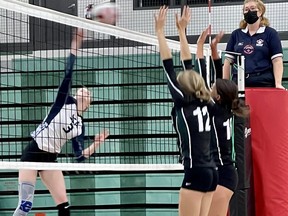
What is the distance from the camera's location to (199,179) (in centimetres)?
556

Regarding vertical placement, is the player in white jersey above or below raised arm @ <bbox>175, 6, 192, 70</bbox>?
below

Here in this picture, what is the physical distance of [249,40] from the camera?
7480mm

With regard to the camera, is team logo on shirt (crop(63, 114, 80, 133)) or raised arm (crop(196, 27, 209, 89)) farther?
team logo on shirt (crop(63, 114, 80, 133))

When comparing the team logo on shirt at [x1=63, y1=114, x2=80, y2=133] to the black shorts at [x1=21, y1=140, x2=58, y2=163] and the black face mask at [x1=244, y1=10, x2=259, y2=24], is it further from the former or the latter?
the black face mask at [x1=244, y1=10, x2=259, y2=24]

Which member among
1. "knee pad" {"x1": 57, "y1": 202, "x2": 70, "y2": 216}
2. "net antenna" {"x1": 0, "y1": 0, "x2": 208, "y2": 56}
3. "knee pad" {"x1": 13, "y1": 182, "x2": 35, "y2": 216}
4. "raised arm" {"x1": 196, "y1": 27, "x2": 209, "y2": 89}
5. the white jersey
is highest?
"net antenna" {"x1": 0, "y1": 0, "x2": 208, "y2": 56}

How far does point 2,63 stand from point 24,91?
0.54 metres

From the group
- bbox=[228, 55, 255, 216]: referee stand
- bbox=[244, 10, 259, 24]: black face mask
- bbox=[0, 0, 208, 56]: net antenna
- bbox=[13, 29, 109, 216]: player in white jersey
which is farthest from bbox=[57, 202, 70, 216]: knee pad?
bbox=[244, 10, 259, 24]: black face mask

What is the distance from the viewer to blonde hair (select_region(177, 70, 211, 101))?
549cm

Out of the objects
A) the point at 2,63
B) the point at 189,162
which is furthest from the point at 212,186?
the point at 2,63

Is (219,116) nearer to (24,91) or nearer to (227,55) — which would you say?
(227,55)

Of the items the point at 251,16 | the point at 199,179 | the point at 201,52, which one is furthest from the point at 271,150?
the point at 199,179

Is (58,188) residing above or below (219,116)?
below

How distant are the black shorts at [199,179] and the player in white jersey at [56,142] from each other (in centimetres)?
180

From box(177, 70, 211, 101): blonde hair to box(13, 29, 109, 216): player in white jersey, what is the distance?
1.86 meters
